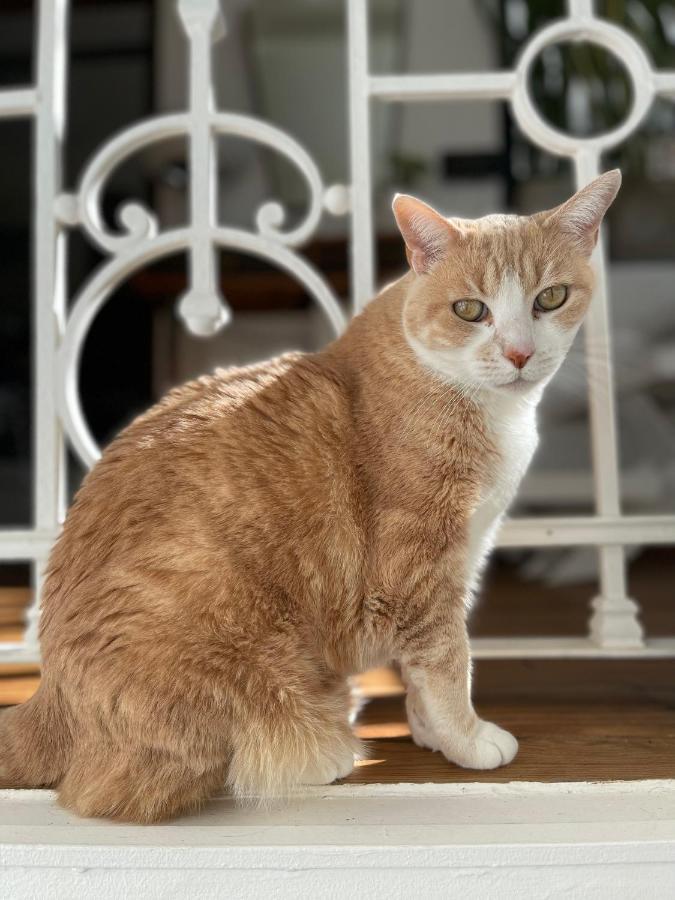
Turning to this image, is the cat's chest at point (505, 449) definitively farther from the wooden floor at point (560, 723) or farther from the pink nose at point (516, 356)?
the wooden floor at point (560, 723)

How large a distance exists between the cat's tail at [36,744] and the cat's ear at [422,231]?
0.69 meters

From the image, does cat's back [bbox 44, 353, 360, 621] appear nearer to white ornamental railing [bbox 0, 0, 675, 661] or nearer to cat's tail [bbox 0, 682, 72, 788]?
cat's tail [bbox 0, 682, 72, 788]

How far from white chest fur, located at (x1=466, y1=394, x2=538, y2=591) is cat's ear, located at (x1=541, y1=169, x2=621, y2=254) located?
0.75ft

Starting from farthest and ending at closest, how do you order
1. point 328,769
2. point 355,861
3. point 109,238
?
point 109,238
point 328,769
point 355,861

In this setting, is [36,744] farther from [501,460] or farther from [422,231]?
[422,231]

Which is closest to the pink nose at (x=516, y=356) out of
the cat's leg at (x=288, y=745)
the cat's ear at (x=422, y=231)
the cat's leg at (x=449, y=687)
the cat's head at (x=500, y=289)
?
the cat's head at (x=500, y=289)

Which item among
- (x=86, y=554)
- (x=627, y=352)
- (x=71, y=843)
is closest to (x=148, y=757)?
(x=71, y=843)

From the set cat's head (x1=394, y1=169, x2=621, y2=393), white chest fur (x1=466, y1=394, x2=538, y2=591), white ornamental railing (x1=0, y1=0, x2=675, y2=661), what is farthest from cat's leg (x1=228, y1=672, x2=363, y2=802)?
white ornamental railing (x1=0, y1=0, x2=675, y2=661)

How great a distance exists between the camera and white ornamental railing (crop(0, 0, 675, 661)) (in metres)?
1.23

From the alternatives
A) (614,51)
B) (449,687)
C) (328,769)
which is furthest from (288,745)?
(614,51)

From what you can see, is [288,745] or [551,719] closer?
[288,745]

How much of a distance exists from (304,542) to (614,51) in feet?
3.07

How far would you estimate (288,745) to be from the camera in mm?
851

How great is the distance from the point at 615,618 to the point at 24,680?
0.94 meters
